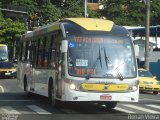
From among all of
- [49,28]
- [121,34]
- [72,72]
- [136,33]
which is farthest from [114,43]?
[136,33]

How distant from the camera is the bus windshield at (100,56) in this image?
17672 mm

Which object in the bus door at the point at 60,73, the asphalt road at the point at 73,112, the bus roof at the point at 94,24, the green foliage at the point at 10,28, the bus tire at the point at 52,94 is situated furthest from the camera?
the green foliage at the point at 10,28

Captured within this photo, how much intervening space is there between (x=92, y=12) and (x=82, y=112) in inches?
2514

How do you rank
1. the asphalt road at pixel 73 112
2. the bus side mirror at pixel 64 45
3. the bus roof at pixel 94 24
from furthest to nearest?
1. the bus roof at pixel 94 24
2. the bus side mirror at pixel 64 45
3. the asphalt road at pixel 73 112

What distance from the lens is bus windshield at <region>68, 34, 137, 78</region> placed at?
17.7m

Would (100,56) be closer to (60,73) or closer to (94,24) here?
(94,24)

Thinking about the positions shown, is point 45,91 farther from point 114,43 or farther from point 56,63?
point 114,43

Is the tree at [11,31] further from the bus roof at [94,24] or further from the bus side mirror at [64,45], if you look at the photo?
the bus side mirror at [64,45]

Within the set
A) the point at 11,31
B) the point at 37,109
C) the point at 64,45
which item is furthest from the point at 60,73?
the point at 11,31

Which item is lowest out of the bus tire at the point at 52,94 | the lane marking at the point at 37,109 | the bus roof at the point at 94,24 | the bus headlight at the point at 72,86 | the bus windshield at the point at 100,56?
the lane marking at the point at 37,109

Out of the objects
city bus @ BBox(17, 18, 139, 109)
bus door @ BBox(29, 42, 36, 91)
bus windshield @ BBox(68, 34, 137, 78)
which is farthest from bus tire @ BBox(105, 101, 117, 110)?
bus door @ BBox(29, 42, 36, 91)

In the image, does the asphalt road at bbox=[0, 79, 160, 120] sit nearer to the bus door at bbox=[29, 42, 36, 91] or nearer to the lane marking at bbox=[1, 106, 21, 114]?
the lane marking at bbox=[1, 106, 21, 114]

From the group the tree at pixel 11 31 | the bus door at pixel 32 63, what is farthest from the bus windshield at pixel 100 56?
the tree at pixel 11 31

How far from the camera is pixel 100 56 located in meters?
17.8
